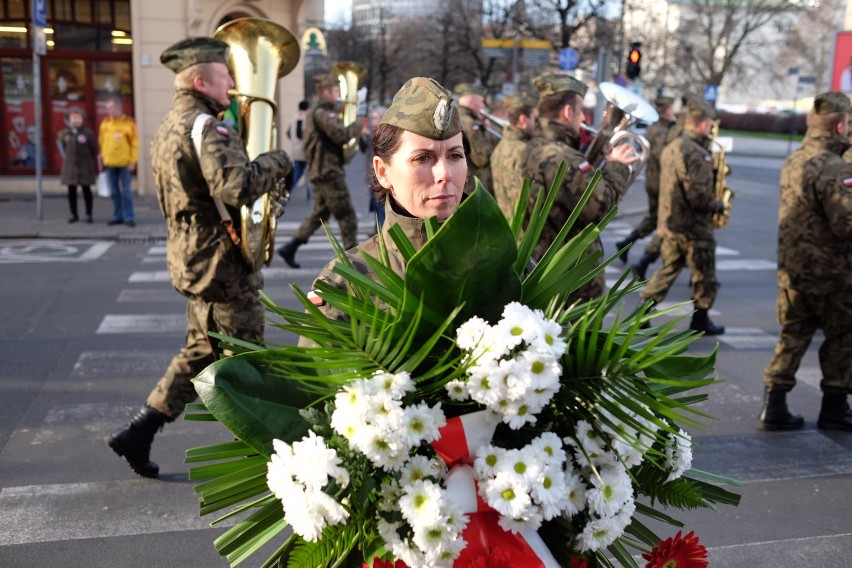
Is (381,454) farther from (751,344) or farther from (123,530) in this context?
(751,344)

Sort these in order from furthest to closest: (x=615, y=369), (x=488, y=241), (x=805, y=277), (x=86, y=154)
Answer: (x=86, y=154)
(x=805, y=277)
(x=615, y=369)
(x=488, y=241)

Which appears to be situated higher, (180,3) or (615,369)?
(180,3)

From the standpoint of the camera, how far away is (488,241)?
5.47ft

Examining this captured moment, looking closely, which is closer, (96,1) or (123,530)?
(123,530)

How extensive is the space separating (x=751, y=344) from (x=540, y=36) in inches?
892

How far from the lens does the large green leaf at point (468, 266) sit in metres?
1.63

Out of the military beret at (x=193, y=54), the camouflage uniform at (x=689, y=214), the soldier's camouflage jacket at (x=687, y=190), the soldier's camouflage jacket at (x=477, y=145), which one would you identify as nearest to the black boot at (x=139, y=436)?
the military beret at (x=193, y=54)

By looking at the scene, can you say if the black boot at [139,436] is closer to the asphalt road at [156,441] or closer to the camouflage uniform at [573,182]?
the asphalt road at [156,441]

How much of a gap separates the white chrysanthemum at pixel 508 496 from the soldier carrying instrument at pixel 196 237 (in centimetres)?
324

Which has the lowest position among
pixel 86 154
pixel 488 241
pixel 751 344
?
pixel 751 344

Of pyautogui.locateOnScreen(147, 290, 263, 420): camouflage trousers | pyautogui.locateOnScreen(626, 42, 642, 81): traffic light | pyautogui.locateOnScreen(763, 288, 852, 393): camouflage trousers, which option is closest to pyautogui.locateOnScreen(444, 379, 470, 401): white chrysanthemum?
pyautogui.locateOnScreen(147, 290, 263, 420): camouflage trousers

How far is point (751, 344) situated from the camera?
8289 millimetres

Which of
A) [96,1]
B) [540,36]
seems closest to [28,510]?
[96,1]

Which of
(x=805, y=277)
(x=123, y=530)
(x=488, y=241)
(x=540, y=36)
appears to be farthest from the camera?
(x=540, y=36)
